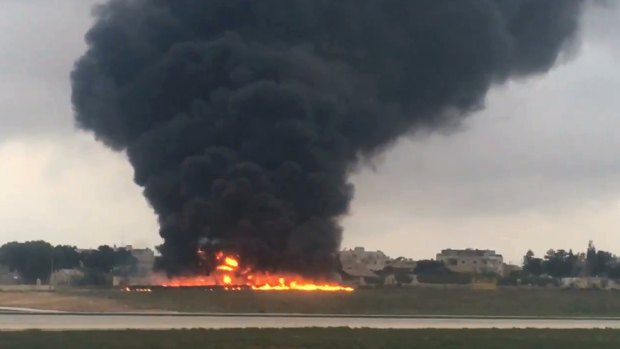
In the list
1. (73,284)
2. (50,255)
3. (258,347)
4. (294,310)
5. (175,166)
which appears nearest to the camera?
(258,347)

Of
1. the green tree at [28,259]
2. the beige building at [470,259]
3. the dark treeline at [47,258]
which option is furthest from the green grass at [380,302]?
the beige building at [470,259]

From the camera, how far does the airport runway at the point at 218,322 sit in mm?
37750

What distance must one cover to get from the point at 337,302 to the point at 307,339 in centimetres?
2833

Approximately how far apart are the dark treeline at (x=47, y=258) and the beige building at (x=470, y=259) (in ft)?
190

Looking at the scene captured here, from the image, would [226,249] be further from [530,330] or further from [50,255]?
[50,255]

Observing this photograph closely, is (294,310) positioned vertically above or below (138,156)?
below

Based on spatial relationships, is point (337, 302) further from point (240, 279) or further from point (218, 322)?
point (218, 322)

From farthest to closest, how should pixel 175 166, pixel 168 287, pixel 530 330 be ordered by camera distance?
pixel 175 166
pixel 168 287
pixel 530 330

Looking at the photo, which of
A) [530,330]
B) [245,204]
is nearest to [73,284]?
[245,204]

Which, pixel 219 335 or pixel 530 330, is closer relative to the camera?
pixel 219 335

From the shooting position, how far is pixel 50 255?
421 ft

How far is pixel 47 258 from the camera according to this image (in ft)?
420

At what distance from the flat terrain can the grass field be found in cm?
2009

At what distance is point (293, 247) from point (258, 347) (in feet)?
135
